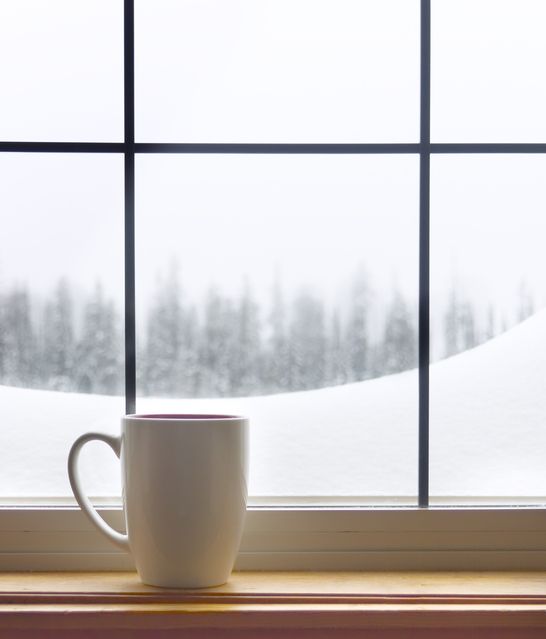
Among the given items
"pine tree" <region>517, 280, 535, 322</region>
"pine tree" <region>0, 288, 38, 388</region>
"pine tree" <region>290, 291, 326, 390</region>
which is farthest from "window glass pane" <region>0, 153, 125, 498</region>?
"pine tree" <region>517, 280, 535, 322</region>

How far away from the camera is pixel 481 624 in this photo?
34.4 inches

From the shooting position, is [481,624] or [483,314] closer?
[481,624]

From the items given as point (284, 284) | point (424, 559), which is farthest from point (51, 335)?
point (424, 559)

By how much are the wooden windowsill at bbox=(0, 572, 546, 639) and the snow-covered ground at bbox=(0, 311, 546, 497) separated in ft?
0.50

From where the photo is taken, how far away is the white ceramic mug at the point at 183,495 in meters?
0.89

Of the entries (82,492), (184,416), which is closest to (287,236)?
(184,416)

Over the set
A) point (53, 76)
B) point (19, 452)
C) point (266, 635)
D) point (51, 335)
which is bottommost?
point (266, 635)

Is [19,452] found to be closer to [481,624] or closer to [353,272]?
[353,272]

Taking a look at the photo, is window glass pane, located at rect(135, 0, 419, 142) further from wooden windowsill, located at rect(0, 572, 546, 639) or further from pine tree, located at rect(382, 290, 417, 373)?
wooden windowsill, located at rect(0, 572, 546, 639)

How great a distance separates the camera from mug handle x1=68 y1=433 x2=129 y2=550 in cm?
94

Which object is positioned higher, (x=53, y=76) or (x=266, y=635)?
(x=53, y=76)

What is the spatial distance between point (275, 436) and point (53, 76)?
1.77ft

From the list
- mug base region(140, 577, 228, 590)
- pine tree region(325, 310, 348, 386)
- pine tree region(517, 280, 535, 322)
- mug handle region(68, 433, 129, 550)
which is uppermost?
pine tree region(517, 280, 535, 322)

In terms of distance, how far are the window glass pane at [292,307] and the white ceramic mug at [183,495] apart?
0.51 ft
